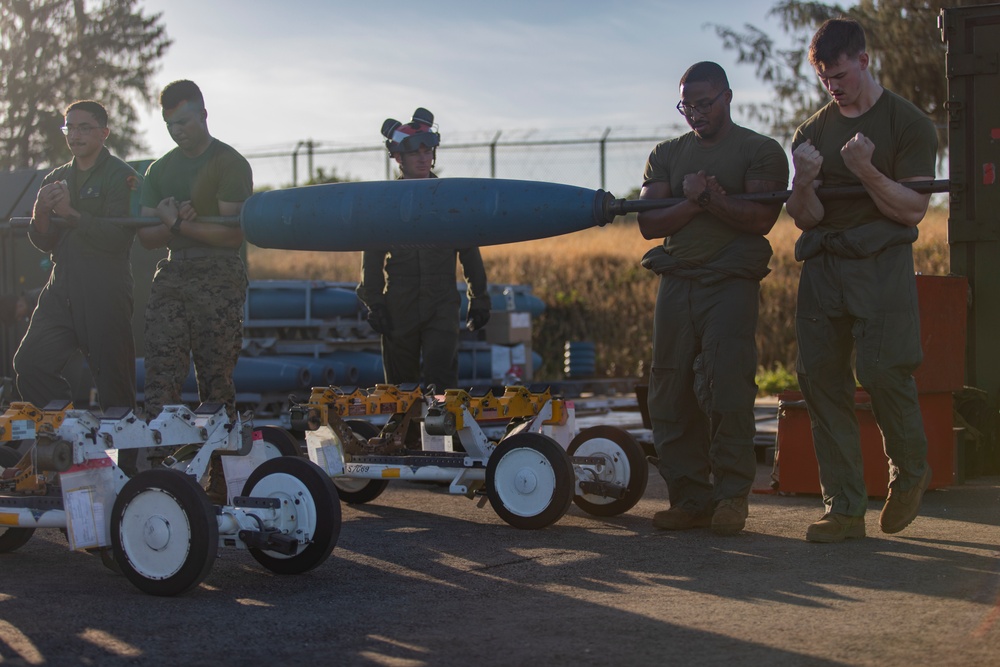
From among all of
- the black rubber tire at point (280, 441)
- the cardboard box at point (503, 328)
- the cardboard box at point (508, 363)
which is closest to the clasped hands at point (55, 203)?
the black rubber tire at point (280, 441)

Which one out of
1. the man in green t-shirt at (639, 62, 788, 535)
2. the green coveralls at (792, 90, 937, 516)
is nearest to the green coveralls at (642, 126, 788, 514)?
the man in green t-shirt at (639, 62, 788, 535)

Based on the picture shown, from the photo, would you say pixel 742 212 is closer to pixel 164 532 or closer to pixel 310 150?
pixel 164 532

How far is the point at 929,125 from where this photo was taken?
5512 millimetres

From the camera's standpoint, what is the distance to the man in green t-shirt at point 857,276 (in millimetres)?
5480

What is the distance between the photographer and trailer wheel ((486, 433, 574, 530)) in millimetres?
5965

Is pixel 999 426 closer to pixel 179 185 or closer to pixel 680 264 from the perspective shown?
pixel 680 264

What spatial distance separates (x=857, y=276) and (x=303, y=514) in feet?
8.48

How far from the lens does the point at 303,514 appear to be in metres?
4.93

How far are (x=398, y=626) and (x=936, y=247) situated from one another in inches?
703

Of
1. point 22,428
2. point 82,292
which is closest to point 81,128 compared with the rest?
point 82,292

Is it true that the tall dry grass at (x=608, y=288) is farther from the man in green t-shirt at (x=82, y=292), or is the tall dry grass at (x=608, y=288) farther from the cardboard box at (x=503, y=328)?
the man in green t-shirt at (x=82, y=292)

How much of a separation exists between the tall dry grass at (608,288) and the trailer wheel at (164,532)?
46.6 feet

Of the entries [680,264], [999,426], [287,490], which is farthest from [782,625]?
[999,426]

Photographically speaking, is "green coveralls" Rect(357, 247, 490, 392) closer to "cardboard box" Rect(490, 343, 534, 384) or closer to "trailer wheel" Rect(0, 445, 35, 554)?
"trailer wheel" Rect(0, 445, 35, 554)
